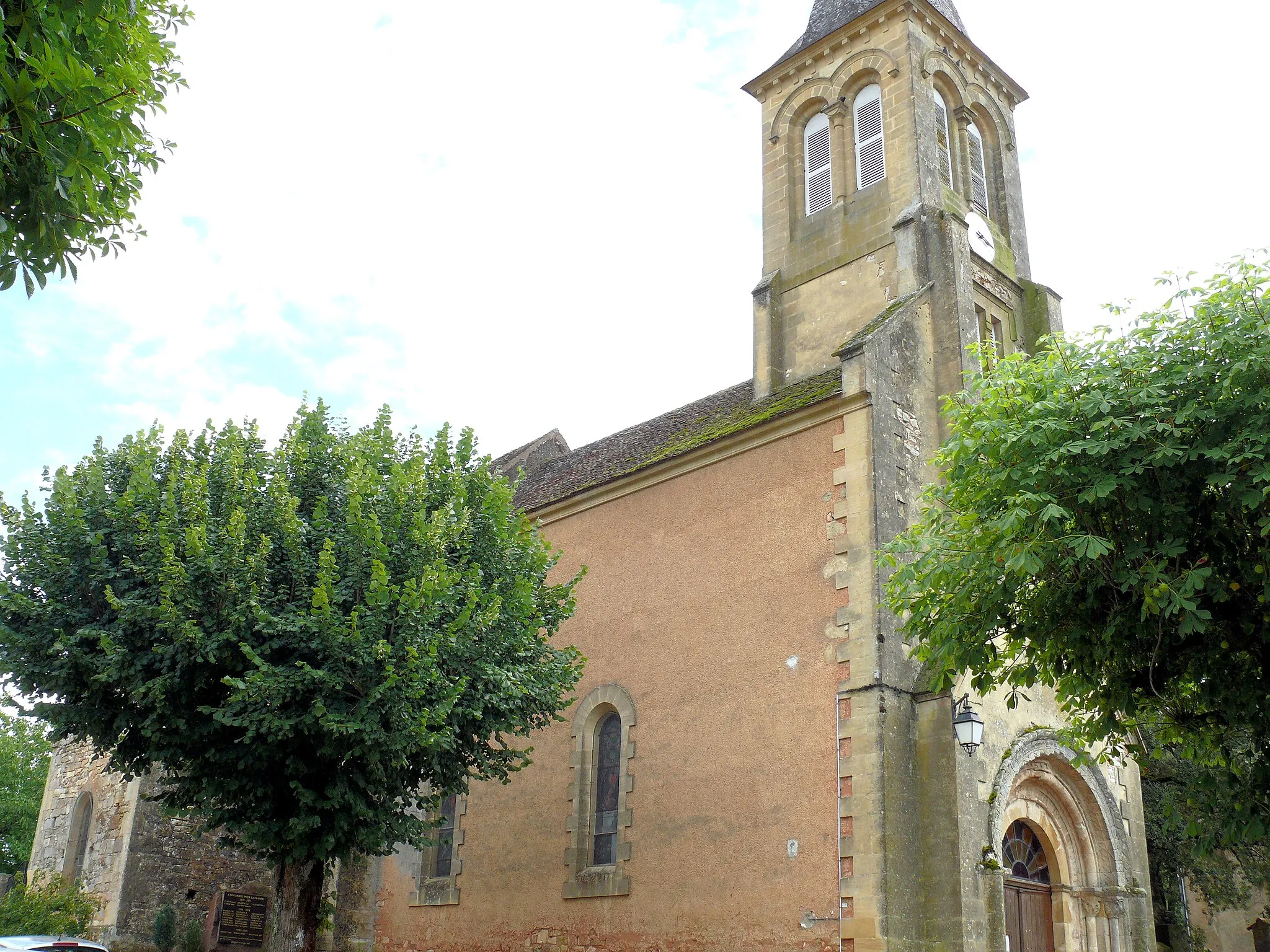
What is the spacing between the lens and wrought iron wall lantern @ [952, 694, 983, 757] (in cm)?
1360

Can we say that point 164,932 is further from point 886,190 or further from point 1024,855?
point 886,190

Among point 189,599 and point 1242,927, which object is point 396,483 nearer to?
point 189,599

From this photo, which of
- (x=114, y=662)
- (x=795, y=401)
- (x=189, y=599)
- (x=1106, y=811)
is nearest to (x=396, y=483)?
(x=189, y=599)

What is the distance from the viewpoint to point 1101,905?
15.9m

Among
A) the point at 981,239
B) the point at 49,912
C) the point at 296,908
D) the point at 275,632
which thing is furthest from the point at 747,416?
the point at 49,912

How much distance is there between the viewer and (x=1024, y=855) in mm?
15570

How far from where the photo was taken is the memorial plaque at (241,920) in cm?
2106

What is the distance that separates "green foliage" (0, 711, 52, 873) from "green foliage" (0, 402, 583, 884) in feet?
104

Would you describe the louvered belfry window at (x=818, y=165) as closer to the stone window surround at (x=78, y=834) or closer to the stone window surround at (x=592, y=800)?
the stone window surround at (x=592, y=800)

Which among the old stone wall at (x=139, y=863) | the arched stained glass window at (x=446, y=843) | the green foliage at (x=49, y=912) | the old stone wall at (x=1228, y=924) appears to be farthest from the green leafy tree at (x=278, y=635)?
the old stone wall at (x=1228, y=924)

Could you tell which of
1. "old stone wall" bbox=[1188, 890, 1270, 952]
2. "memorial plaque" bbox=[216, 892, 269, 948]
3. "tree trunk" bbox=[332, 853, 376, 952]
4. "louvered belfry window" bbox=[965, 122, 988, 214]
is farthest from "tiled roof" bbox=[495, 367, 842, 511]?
"old stone wall" bbox=[1188, 890, 1270, 952]

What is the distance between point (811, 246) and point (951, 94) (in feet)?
14.2

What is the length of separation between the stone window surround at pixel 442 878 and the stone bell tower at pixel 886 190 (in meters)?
9.30

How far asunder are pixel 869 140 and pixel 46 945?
60.6 feet
